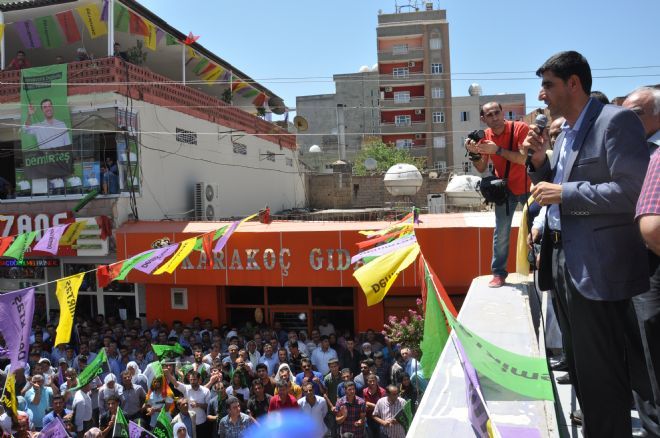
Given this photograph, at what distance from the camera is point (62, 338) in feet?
27.1

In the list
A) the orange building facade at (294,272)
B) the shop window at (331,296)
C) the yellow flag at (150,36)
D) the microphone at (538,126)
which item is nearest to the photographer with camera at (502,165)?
the microphone at (538,126)

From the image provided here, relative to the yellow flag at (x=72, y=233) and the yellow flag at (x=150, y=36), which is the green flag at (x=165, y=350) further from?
the yellow flag at (x=150, y=36)

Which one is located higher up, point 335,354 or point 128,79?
point 128,79

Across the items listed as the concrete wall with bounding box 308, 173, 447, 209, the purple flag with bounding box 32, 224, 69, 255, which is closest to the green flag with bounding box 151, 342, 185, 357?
the purple flag with bounding box 32, 224, 69, 255

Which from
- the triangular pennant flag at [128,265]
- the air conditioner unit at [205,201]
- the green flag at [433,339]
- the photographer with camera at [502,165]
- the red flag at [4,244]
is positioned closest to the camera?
the green flag at [433,339]

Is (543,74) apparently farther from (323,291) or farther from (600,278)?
(323,291)

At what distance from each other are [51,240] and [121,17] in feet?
21.8

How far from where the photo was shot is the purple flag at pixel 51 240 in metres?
13.7

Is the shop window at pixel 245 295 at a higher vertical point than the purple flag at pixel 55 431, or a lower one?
higher

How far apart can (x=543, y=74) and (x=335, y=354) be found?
849cm

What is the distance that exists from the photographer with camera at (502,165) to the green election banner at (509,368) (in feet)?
7.32

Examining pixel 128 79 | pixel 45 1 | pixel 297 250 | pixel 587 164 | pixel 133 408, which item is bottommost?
pixel 133 408

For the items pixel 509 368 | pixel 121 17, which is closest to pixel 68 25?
pixel 121 17

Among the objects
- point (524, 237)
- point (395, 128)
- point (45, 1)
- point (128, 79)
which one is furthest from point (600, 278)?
point (395, 128)
